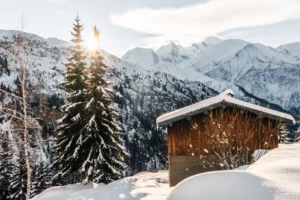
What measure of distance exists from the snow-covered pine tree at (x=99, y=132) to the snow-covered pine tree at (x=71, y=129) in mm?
427

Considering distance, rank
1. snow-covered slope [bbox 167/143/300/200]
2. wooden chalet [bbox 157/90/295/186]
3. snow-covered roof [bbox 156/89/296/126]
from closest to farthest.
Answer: snow-covered slope [bbox 167/143/300/200] < snow-covered roof [bbox 156/89/296/126] < wooden chalet [bbox 157/90/295/186]

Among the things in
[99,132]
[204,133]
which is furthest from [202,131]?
[99,132]

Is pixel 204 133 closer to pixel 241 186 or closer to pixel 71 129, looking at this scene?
pixel 71 129

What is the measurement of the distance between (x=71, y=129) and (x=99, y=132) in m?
2.08

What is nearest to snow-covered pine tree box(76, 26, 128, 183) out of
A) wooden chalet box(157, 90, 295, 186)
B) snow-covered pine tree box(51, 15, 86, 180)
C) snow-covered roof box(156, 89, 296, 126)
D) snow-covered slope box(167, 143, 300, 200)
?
snow-covered pine tree box(51, 15, 86, 180)

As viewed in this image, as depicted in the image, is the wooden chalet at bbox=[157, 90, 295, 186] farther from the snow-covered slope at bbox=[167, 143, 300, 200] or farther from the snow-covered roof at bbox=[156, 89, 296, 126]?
the snow-covered slope at bbox=[167, 143, 300, 200]

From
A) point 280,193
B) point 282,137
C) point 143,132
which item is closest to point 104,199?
point 280,193

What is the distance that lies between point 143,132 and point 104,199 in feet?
566

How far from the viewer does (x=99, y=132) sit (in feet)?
71.3

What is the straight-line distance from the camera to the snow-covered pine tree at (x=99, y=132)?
69.3 ft

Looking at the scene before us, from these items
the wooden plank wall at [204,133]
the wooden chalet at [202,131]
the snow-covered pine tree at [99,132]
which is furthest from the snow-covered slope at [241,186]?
the snow-covered pine tree at [99,132]

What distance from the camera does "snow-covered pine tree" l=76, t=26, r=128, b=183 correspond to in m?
21.1

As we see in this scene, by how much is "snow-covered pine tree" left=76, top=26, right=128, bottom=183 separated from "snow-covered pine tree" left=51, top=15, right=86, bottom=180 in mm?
427

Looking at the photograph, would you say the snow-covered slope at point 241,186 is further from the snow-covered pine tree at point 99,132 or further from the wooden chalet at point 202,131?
the snow-covered pine tree at point 99,132
